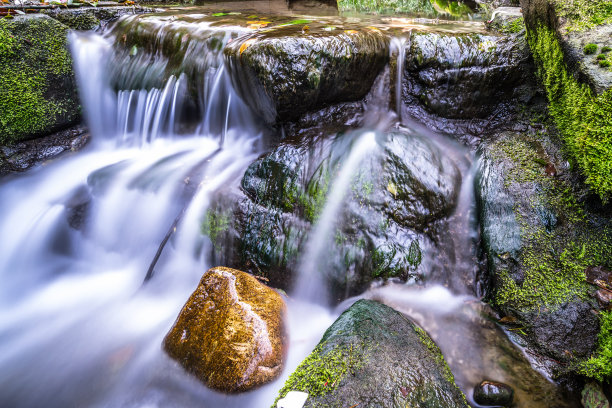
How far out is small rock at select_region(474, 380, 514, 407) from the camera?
7.79ft

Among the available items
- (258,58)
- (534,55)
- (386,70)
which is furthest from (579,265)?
(258,58)

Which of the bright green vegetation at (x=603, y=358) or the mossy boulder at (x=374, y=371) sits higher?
the mossy boulder at (x=374, y=371)

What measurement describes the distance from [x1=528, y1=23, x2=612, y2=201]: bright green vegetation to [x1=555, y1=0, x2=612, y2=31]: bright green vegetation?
7.6 inches

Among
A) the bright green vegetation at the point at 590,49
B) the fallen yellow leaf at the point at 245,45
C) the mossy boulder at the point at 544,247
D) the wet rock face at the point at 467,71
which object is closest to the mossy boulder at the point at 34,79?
the fallen yellow leaf at the point at 245,45

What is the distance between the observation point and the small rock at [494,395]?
7.79 ft

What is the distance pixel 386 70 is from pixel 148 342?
14.1 feet

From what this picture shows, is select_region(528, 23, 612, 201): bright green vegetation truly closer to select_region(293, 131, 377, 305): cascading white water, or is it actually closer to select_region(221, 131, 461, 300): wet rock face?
select_region(221, 131, 461, 300): wet rock face

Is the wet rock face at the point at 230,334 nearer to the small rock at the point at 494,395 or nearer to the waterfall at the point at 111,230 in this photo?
the waterfall at the point at 111,230

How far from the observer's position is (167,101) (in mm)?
5281

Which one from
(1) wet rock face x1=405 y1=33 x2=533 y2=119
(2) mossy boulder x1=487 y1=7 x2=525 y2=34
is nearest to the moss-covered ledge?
(1) wet rock face x1=405 y1=33 x2=533 y2=119

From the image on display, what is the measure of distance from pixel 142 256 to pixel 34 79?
380 centimetres

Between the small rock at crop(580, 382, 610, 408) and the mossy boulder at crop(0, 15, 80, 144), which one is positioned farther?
the mossy boulder at crop(0, 15, 80, 144)

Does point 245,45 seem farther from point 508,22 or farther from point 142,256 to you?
point 508,22

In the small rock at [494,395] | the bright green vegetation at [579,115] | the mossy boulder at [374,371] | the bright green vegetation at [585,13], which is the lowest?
the small rock at [494,395]
